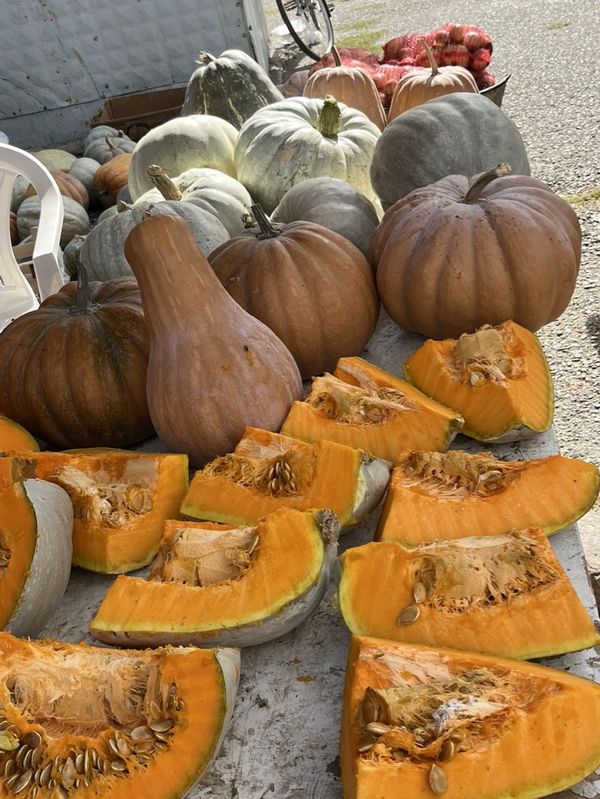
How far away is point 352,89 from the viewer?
4070mm

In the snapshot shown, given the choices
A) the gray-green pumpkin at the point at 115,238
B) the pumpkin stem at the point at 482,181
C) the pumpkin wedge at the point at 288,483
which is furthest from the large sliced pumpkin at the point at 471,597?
the gray-green pumpkin at the point at 115,238

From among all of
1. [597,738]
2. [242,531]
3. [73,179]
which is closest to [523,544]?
[597,738]

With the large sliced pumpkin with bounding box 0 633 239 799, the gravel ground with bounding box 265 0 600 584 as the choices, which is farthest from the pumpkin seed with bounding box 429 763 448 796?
the gravel ground with bounding box 265 0 600 584

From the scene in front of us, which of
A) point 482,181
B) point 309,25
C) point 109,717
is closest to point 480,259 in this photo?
point 482,181

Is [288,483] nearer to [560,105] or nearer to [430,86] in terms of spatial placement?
[430,86]

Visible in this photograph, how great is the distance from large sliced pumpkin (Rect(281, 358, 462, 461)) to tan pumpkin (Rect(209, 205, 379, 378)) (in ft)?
0.75

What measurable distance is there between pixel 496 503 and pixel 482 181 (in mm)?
954

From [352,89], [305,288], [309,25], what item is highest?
[305,288]

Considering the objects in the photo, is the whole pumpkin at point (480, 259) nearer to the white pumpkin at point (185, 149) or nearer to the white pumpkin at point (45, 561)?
the white pumpkin at point (45, 561)

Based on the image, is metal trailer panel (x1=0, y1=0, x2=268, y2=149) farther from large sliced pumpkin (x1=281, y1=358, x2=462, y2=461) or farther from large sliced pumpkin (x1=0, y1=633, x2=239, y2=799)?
large sliced pumpkin (x1=0, y1=633, x2=239, y2=799)

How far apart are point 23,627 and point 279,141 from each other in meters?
2.21

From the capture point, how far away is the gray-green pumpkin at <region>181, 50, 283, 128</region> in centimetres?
379

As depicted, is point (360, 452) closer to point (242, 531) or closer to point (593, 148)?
point (242, 531)

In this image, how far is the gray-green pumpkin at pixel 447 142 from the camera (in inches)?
92.3
